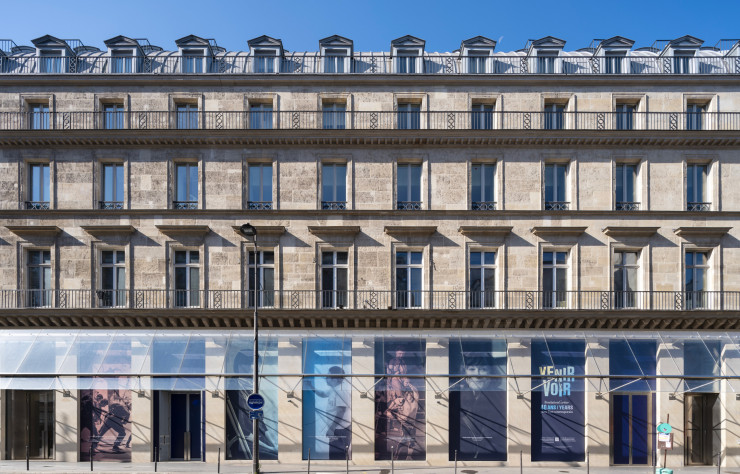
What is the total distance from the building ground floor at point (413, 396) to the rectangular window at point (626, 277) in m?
1.55

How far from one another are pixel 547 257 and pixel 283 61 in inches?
587

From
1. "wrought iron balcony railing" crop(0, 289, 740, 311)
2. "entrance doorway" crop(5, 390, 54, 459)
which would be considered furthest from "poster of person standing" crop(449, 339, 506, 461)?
"entrance doorway" crop(5, 390, 54, 459)

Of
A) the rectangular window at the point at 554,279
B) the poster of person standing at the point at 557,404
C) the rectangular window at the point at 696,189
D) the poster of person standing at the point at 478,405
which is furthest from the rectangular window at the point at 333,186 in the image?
the rectangular window at the point at 696,189

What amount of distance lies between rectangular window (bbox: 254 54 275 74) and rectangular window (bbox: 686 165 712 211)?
63.1 feet

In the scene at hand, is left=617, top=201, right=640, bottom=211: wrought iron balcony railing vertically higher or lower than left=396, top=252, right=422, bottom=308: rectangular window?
higher

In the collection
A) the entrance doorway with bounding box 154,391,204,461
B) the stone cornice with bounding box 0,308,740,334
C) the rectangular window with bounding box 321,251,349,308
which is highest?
the rectangular window with bounding box 321,251,349,308

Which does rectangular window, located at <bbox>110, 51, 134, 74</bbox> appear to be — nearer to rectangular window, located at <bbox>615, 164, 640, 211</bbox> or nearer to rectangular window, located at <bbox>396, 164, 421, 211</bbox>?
rectangular window, located at <bbox>396, 164, 421, 211</bbox>

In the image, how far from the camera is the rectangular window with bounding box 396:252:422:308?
23000 millimetres

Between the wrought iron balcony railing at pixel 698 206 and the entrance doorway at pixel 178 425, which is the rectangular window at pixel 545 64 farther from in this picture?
the entrance doorway at pixel 178 425

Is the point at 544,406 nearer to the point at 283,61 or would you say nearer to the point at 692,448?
the point at 692,448

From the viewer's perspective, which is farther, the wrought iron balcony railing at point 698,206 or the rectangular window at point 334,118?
the rectangular window at point 334,118

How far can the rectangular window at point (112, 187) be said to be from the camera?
77.1 feet

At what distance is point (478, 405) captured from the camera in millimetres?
22516

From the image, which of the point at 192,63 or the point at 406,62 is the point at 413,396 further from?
the point at 192,63
